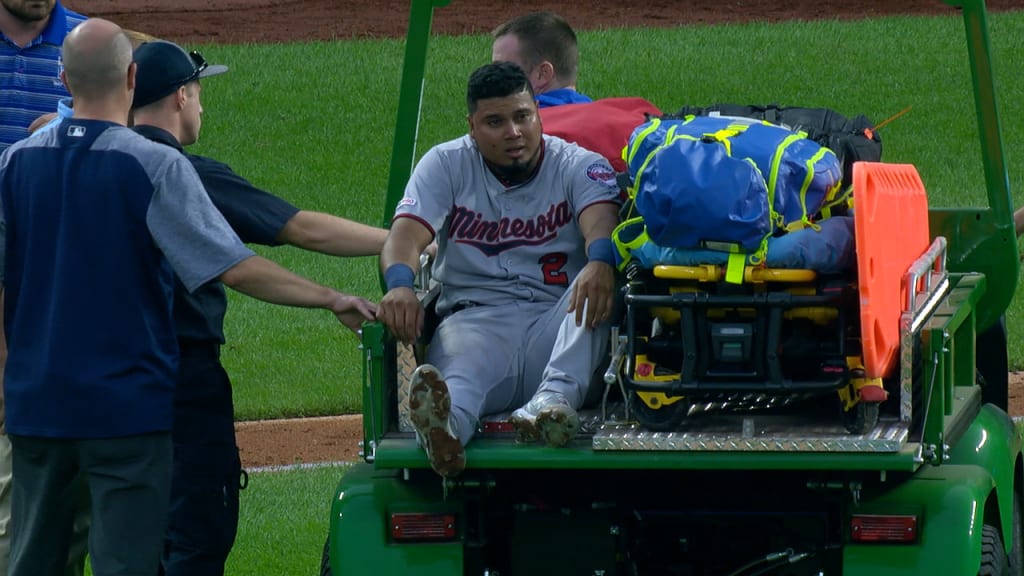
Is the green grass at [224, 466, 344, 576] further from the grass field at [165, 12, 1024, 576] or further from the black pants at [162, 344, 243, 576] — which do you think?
the grass field at [165, 12, 1024, 576]

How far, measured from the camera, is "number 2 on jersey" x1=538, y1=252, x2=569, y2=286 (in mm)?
5728

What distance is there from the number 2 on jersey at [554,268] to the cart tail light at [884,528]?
1296 mm

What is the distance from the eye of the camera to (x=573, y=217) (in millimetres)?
5758

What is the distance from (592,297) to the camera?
5266mm

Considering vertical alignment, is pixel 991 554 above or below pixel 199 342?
below

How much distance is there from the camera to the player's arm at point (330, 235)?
236 inches

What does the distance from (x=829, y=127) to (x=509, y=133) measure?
1035 mm

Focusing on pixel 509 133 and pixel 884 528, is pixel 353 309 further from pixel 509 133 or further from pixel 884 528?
pixel 884 528

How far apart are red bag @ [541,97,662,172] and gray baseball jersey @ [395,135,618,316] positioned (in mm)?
485

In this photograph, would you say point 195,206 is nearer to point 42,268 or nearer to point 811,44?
point 42,268

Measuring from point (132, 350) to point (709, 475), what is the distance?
67.3 inches

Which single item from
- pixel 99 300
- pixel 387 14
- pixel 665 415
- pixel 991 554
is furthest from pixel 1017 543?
pixel 387 14

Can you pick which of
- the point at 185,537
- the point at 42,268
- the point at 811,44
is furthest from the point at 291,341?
the point at 811,44

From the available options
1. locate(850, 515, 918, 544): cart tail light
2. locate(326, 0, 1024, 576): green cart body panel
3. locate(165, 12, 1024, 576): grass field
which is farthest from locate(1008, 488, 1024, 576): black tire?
locate(165, 12, 1024, 576): grass field
